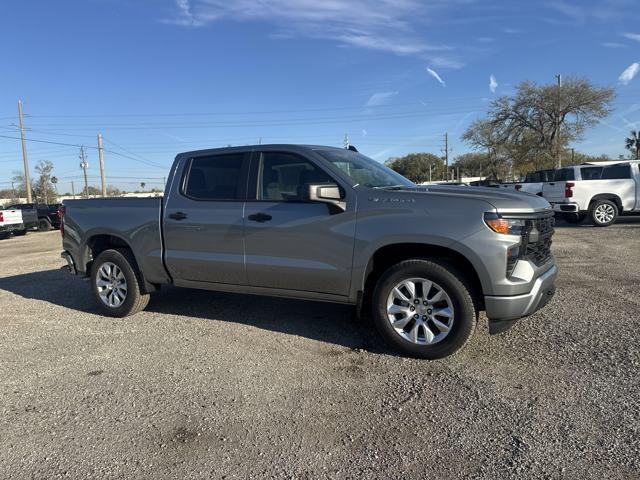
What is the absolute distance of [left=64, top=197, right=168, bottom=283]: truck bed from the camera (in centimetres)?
550

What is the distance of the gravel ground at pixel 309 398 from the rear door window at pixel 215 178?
1450mm

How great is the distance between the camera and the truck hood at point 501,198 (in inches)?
155

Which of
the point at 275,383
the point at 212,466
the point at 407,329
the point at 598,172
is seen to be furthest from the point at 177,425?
the point at 598,172

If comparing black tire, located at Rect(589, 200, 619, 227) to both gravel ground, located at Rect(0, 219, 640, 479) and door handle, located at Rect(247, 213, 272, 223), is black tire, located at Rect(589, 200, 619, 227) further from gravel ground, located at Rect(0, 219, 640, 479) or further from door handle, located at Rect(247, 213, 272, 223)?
door handle, located at Rect(247, 213, 272, 223)

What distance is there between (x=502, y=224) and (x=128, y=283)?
4186mm

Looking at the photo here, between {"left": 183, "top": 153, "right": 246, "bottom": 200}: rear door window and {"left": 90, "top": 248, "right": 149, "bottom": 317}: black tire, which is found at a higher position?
{"left": 183, "top": 153, "right": 246, "bottom": 200}: rear door window

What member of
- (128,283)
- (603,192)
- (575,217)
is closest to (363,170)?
(128,283)

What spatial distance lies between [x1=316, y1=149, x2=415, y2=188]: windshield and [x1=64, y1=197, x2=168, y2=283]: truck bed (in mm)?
2106

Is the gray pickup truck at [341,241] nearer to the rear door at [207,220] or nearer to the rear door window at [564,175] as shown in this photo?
the rear door at [207,220]

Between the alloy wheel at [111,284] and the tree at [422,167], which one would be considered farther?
the tree at [422,167]

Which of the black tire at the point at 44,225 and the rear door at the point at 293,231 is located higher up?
the rear door at the point at 293,231

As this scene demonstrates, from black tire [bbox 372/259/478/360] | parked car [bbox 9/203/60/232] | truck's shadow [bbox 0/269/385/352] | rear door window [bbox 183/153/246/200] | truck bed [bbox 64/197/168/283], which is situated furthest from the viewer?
parked car [bbox 9/203/60/232]

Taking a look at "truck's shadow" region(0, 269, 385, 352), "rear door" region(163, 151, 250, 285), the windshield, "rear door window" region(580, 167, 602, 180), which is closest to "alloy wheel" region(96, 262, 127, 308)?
"truck's shadow" region(0, 269, 385, 352)

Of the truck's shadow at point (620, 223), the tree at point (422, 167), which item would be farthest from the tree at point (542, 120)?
the tree at point (422, 167)
